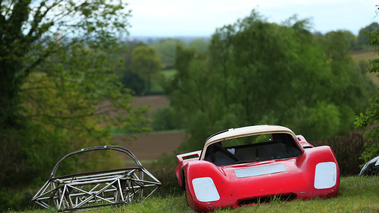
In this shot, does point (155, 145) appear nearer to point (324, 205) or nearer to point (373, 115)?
point (373, 115)

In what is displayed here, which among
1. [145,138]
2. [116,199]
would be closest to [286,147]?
[116,199]

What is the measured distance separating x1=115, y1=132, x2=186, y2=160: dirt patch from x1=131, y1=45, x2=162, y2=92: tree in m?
32.0

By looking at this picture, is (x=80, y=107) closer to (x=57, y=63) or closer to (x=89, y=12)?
(x=57, y=63)

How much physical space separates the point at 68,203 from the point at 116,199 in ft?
2.78

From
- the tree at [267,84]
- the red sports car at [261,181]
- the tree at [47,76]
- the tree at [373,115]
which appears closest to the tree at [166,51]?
the tree at [267,84]

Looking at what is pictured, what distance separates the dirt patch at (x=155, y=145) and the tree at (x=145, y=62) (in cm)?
3199

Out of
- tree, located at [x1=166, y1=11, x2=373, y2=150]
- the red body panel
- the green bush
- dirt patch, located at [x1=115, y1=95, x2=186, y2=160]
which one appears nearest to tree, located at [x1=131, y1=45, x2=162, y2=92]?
dirt patch, located at [x1=115, y1=95, x2=186, y2=160]

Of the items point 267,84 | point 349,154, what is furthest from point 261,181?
point 267,84

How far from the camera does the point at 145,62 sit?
10831 cm

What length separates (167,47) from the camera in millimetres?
139375

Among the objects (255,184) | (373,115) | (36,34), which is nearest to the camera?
(255,184)

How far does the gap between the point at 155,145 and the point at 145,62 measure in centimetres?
4353

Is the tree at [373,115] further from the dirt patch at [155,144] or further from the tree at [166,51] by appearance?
the tree at [166,51]

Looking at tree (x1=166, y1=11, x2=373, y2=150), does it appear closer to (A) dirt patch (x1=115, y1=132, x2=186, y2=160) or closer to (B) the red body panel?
(A) dirt patch (x1=115, y1=132, x2=186, y2=160)
